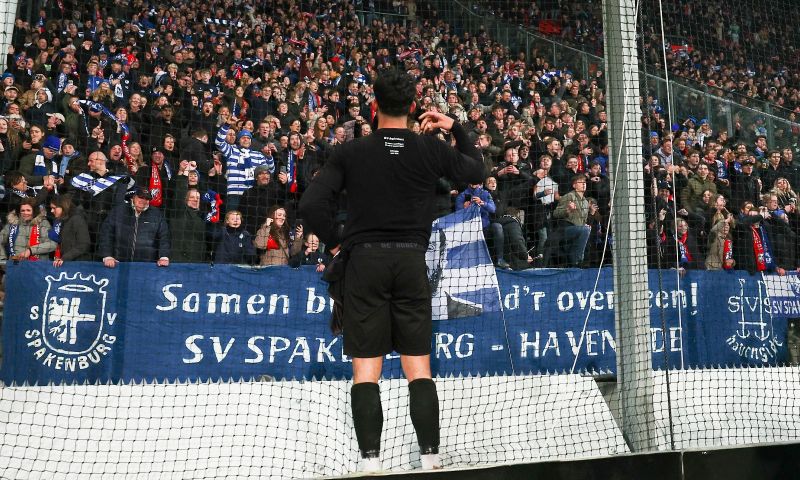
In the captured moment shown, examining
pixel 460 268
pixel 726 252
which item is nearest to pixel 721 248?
pixel 726 252

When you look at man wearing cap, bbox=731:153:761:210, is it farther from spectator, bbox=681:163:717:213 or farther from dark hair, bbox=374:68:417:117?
dark hair, bbox=374:68:417:117

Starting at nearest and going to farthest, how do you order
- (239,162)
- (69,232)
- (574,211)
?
(69,232)
(239,162)
(574,211)

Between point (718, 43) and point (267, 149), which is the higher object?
point (718, 43)

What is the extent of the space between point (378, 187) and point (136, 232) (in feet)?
15.6

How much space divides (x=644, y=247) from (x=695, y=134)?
792 cm

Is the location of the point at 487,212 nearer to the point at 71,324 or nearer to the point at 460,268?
the point at 460,268

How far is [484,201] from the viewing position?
28.1 feet

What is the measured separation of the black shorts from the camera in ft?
11.2

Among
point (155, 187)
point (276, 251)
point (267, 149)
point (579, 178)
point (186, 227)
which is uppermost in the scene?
point (267, 149)

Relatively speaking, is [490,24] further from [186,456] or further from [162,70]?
[186,456]

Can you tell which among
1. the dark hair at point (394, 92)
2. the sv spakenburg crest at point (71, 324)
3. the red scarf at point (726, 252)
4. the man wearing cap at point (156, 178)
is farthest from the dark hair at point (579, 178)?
the dark hair at point (394, 92)

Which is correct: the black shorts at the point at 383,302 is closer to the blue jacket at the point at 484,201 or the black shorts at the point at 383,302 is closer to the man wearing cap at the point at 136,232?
the man wearing cap at the point at 136,232

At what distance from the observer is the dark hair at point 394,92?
346cm

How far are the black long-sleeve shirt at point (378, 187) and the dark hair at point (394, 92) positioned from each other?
90 mm
